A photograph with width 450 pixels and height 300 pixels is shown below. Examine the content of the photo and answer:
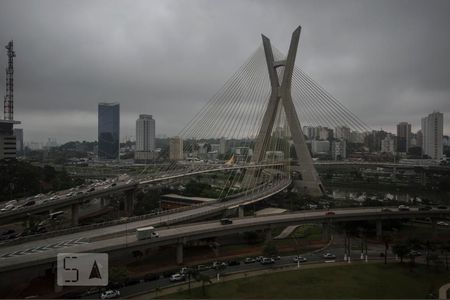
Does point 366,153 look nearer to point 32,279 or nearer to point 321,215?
point 321,215

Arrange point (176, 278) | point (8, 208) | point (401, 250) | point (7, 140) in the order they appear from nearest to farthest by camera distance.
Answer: point (176, 278), point (401, 250), point (8, 208), point (7, 140)

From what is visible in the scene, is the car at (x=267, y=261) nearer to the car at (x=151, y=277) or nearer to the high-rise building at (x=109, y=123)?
the car at (x=151, y=277)

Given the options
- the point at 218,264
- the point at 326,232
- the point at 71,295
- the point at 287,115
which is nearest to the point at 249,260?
the point at 218,264

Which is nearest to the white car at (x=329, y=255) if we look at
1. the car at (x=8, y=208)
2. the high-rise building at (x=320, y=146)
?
the car at (x=8, y=208)

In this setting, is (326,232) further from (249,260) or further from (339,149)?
(339,149)

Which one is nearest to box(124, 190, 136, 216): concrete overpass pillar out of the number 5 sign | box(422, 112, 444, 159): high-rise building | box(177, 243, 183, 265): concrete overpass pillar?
box(177, 243, 183, 265): concrete overpass pillar

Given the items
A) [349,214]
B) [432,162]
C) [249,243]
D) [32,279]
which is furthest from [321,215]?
[432,162]

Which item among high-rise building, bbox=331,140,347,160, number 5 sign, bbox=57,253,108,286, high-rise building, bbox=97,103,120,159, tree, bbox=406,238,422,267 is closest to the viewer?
number 5 sign, bbox=57,253,108,286

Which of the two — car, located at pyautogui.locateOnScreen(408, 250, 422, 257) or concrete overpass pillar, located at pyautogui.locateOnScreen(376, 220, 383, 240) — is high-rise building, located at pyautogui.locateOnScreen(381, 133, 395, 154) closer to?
concrete overpass pillar, located at pyautogui.locateOnScreen(376, 220, 383, 240)
